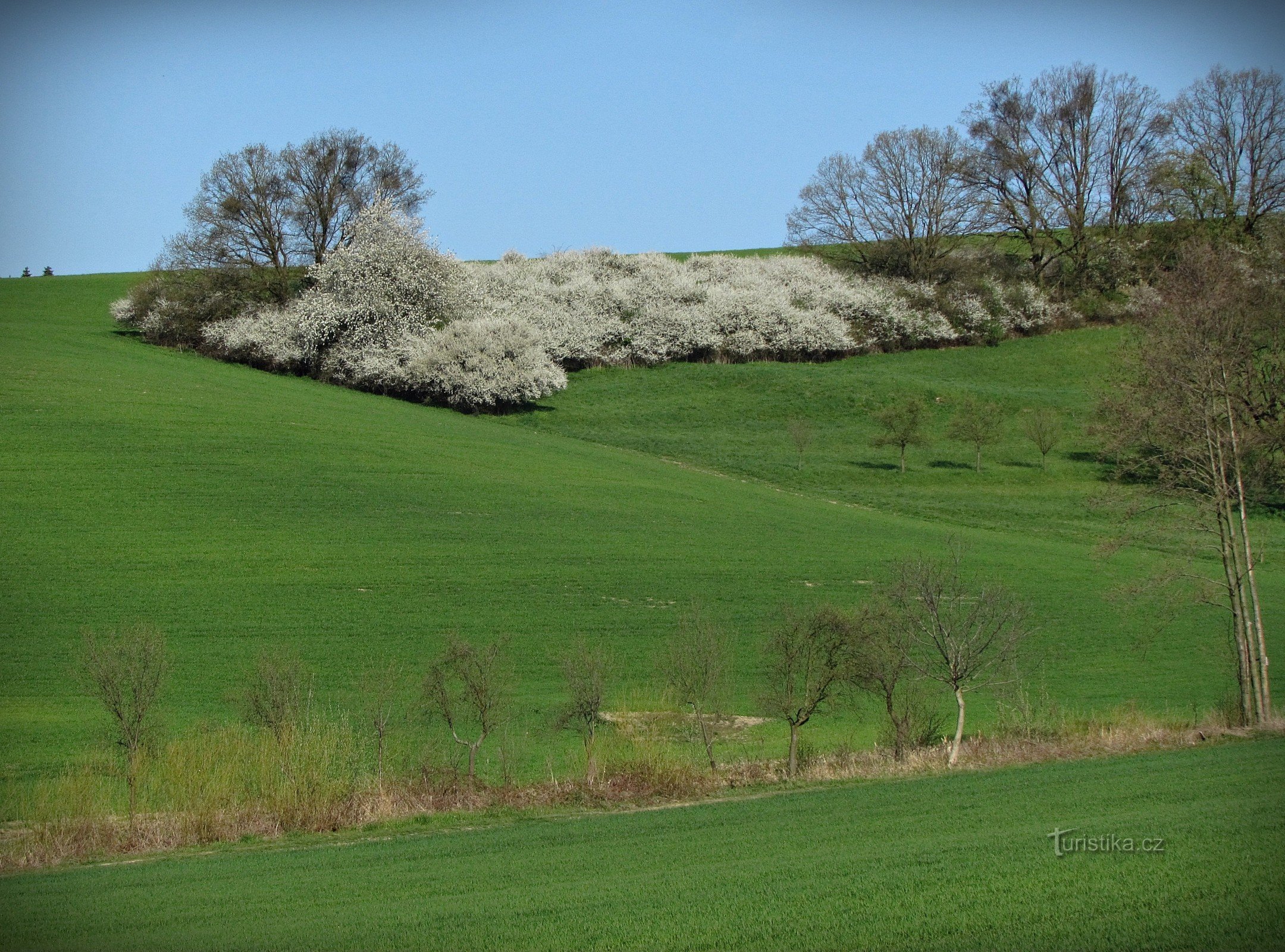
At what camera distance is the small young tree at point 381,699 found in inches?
744

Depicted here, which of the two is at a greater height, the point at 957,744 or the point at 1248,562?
the point at 1248,562

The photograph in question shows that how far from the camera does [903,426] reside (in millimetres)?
55719

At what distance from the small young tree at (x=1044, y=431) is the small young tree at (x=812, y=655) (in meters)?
38.4

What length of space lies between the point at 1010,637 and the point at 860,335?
6260cm

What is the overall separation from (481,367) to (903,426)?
2514 cm

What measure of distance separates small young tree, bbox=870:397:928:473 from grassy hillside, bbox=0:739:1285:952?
4017cm

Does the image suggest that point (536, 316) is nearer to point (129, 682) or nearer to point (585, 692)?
point (585, 692)

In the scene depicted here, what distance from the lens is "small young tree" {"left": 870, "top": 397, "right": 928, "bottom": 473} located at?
55.7 meters

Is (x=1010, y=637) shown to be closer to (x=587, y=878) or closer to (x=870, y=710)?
(x=870, y=710)

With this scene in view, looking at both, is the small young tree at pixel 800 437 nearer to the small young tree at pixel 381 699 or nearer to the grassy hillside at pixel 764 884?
the small young tree at pixel 381 699

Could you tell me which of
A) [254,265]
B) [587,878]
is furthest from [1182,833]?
[254,265]

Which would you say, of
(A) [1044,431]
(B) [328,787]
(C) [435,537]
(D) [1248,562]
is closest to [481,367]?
(C) [435,537]

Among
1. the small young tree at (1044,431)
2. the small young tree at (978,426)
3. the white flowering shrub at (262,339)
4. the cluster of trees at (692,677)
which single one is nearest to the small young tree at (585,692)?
the cluster of trees at (692,677)

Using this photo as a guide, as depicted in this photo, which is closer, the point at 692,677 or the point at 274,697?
the point at 274,697
